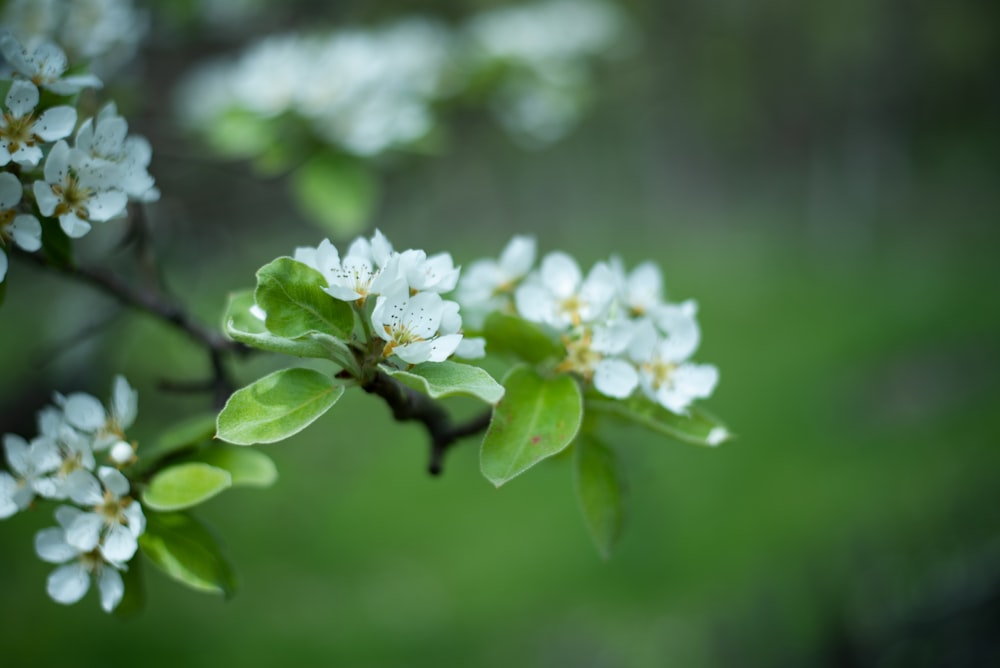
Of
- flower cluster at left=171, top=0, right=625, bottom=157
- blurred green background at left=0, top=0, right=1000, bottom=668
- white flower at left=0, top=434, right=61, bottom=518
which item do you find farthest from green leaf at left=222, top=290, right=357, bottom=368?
flower cluster at left=171, top=0, right=625, bottom=157

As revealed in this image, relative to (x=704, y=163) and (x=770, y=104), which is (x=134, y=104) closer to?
(x=770, y=104)

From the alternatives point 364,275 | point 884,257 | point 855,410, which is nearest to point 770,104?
point 884,257

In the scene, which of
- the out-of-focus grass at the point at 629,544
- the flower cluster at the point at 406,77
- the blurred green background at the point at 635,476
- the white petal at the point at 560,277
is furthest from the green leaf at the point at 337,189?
the out-of-focus grass at the point at 629,544

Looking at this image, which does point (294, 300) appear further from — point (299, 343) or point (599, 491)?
point (599, 491)

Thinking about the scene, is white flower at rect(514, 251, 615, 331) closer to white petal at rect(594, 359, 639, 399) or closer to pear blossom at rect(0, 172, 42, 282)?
white petal at rect(594, 359, 639, 399)

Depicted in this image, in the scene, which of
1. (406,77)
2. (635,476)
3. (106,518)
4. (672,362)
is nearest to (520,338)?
(672,362)

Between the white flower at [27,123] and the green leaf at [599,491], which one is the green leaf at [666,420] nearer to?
the green leaf at [599,491]
